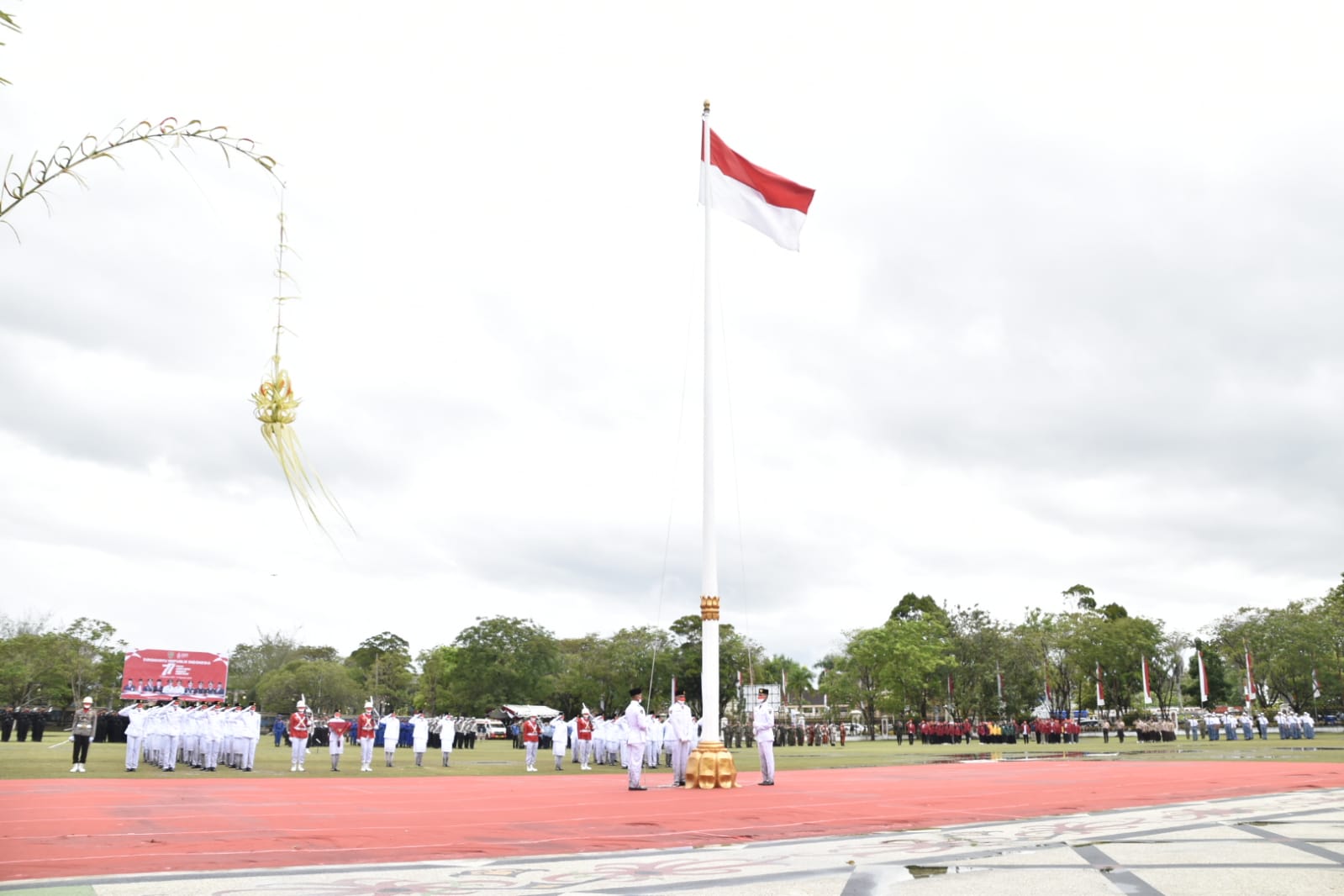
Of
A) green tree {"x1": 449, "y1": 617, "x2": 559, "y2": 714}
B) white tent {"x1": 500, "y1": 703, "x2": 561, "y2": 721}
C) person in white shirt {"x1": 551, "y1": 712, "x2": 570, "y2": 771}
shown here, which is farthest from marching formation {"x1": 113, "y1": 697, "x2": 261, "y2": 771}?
green tree {"x1": 449, "y1": 617, "x2": 559, "y2": 714}

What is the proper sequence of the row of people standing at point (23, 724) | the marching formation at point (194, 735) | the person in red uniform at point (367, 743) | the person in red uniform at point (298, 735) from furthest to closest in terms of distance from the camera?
1. the row of people standing at point (23, 724)
2. the person in red uniform at point (367, 743)
3. the person in red uniform at point (298, 735)
4. the marching formation at point (194, 735)

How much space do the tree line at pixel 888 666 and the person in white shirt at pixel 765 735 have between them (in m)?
41.1

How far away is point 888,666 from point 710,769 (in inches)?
1934

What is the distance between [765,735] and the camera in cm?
2070

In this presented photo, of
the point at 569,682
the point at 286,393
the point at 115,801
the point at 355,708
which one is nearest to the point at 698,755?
the point at 115,801

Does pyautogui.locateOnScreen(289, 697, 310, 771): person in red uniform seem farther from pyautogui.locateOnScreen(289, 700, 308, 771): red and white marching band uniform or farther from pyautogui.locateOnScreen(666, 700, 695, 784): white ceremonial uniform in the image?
pyautogui.locateOnScreen(666, 700, 695, 784): white ceremonial uniform

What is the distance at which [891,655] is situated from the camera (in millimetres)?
65625

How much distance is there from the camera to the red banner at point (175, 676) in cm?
5744

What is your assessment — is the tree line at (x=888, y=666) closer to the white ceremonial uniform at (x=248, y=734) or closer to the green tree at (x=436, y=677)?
the green tree at (x=436, y=677)

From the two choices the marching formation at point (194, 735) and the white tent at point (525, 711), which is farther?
the white tent at point (525, 711)

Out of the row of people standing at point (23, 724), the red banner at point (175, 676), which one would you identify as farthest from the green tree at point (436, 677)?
the row of people standing at point (23, 724)

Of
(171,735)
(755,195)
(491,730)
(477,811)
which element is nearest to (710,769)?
(477,811)

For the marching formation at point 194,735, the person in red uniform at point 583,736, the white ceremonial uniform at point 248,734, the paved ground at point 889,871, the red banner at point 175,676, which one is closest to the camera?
the paved ground at point 889,871

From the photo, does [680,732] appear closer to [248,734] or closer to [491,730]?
[248,734]
